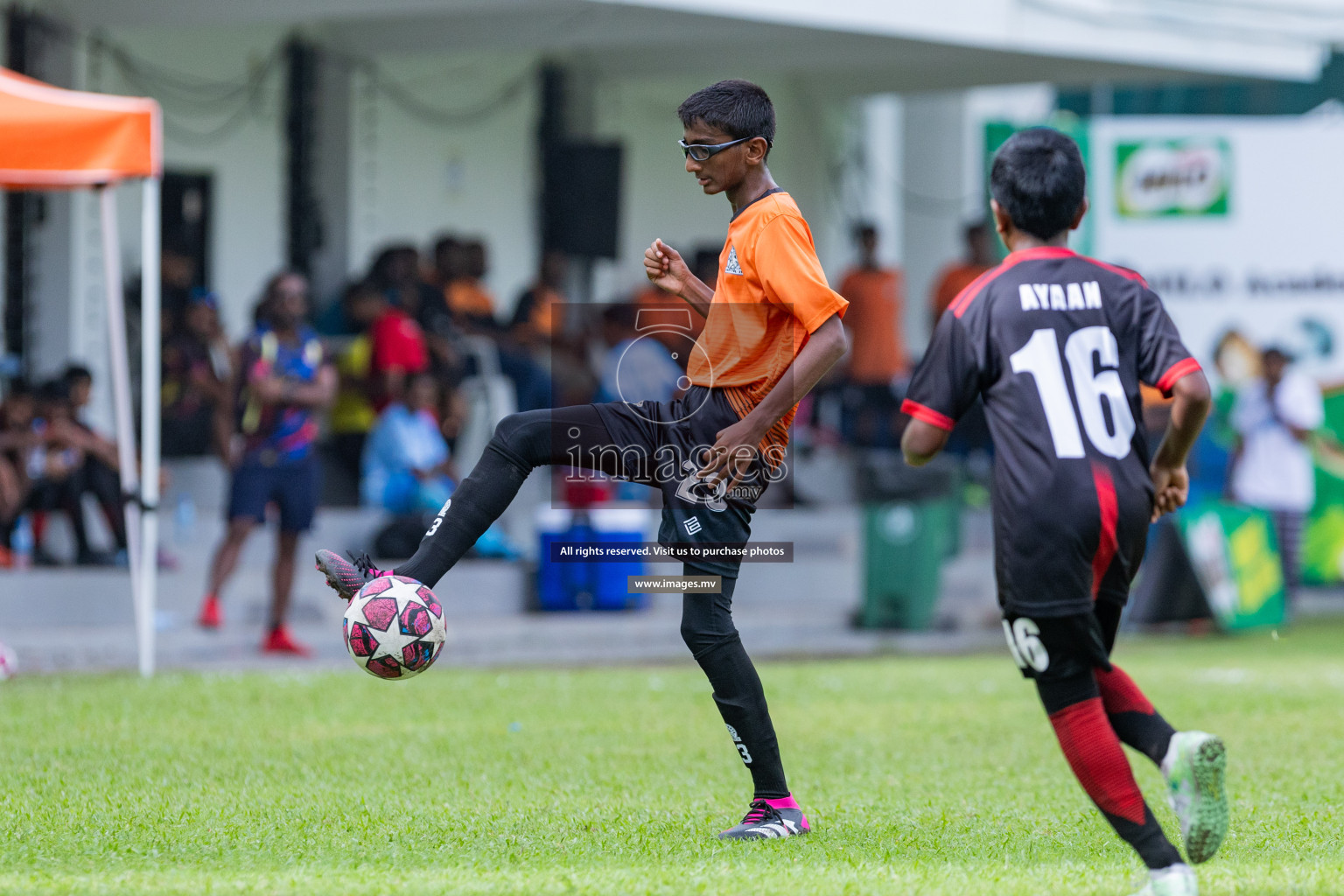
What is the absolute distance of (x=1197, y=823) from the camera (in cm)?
424

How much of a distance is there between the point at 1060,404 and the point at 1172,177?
40.8ft

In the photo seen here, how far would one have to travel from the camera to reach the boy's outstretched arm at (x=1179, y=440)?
4336mm

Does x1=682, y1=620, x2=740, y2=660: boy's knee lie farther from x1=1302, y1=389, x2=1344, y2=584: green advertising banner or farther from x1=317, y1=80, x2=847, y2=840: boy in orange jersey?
x1=1302, y1=389, x2=1344, y2=584: green advertising banner

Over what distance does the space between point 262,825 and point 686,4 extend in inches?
427

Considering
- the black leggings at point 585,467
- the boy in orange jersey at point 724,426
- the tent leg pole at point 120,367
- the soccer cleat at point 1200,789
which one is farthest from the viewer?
the tent leg pole at point 120,367

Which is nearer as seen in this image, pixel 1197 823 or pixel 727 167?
pixel 1197 823

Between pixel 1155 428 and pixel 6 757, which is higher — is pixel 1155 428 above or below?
above

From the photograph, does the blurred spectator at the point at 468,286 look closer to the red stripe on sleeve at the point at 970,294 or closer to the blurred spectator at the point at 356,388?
the blurred spectator at the point at 356,388

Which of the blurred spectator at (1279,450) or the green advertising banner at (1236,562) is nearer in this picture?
the green advertising banner at (1236,562)

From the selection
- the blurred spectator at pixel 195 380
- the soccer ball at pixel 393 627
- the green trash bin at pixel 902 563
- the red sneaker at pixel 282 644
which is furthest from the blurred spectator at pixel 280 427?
the soccer ball at pixel 393 627

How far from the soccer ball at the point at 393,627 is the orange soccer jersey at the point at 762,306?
3.64 ft

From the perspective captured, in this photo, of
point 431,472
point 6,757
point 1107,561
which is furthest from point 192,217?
point 1107,561

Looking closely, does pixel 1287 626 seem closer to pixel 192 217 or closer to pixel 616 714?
pixel 616 714

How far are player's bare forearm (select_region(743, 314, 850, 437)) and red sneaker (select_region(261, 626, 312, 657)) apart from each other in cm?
705
